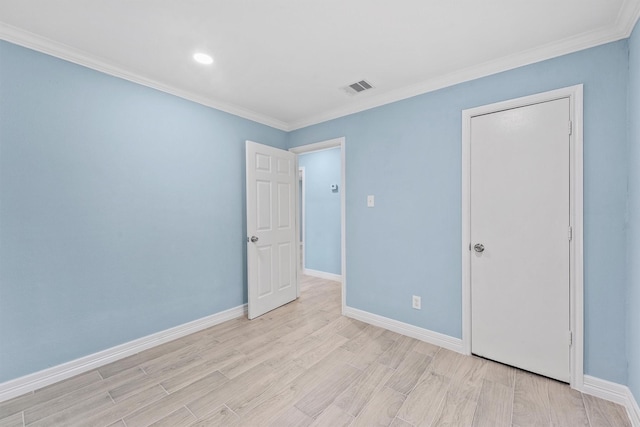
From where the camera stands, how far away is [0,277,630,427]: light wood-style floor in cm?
159

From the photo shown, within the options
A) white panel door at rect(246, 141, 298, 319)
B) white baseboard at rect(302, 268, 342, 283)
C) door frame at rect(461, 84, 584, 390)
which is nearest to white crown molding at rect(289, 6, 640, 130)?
door frame at rect(461, 84, 584, 390)

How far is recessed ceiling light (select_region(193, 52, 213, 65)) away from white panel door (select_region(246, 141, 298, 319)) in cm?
99

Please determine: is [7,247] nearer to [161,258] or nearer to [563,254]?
[161,258]

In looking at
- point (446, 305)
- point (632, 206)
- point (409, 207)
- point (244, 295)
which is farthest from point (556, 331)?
point (244, 295)

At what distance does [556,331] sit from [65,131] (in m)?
3.90

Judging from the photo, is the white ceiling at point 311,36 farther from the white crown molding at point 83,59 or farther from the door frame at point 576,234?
the door frame at point 576,234

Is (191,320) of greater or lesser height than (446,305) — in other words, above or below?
below

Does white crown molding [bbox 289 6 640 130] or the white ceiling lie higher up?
the white ceiling

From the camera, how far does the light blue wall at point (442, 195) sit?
67.7 inches

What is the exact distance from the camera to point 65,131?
6.44 ft

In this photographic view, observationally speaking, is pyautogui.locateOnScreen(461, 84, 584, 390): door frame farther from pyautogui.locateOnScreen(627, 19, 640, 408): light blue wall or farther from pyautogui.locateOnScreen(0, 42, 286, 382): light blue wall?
pyautogui.locateOnScreen(0, 42, 286, 382): light blue wall

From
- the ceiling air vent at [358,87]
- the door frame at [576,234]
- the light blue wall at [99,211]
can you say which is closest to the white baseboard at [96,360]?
the light blue wall at [99,211]

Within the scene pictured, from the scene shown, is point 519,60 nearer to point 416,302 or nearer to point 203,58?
point 416,302

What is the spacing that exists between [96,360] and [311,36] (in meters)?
2.98
